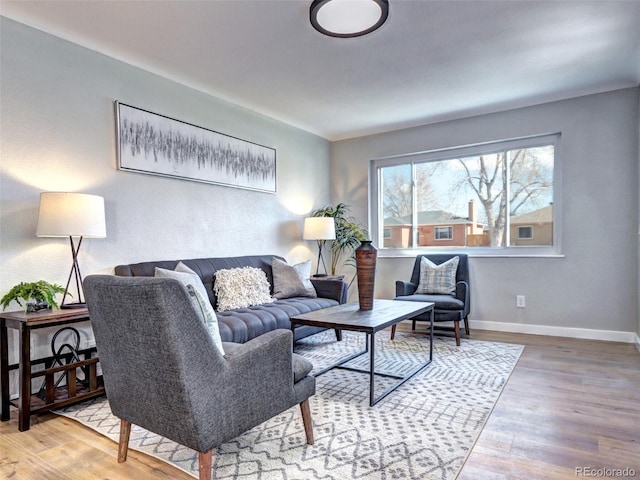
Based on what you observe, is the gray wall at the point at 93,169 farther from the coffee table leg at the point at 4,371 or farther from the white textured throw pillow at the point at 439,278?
the white textured throw pillow at the point at 439,278

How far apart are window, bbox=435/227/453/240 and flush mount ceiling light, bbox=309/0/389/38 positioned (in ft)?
9.30

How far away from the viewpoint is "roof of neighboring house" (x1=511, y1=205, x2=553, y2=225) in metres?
4.14

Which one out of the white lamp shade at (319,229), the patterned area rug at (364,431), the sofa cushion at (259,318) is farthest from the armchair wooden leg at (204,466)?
the white lamp shade at (319,229)

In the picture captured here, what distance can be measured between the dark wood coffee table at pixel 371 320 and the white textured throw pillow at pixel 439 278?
1.01m

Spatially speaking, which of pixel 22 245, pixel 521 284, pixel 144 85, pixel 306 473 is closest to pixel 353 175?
pixel 521 284

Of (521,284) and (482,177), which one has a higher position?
(482,177)

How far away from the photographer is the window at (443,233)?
475 centimetres

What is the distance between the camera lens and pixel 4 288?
239 centimetres

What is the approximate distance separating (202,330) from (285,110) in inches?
134

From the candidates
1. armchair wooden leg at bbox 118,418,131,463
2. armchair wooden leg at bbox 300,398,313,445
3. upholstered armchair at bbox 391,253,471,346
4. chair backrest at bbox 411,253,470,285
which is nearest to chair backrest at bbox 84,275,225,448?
armchair wooden leg at bbox 118,418,131,463

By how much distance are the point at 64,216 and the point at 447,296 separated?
3337 millimetres

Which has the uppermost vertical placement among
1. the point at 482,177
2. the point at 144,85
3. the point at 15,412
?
the point at 144,85

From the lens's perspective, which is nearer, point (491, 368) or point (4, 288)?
point (4, 288)

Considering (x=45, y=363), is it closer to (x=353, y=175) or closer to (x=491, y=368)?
(x=491, y=368)
